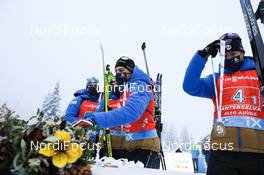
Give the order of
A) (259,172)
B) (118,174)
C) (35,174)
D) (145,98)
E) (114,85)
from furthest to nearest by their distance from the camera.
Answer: (114,85) < (145,98) < (259,172) < (118,174) < (35,174)

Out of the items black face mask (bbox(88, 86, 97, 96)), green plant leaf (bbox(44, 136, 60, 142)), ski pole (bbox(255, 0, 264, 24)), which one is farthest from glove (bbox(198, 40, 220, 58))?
black face mask (bbox(88, 86, 97, 96))

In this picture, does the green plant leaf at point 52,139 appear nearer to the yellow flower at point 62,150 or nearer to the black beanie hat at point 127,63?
the yellow flower at point 62,150

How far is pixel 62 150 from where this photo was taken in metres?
1.58

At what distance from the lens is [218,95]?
305 cm

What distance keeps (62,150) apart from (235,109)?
1814mm

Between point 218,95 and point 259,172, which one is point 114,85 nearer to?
point 218,95

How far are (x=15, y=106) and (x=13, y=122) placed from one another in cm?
9

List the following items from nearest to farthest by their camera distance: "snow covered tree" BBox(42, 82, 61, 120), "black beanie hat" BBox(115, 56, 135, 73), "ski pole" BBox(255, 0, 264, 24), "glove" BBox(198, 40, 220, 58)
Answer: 1. "ski pole" BBox(255, 0, 264, 24)
2. "glove" BBox(198, 40, 220, 58)
3. "black beanie hat" BBox(115, 56, 135, 73)
4. "snow covered tree" BBox(42, 82, 61, 120)

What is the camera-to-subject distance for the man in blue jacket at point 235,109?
A: 2.63m

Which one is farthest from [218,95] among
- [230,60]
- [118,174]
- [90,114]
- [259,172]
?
[118,174]

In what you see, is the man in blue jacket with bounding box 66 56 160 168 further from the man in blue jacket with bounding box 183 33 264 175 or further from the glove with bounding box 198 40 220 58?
the glove with bounding box 198 40 220 58

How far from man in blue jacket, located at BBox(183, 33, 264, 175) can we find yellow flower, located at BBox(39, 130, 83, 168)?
5.05 ft

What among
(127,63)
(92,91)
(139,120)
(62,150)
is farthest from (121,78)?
(62,150)

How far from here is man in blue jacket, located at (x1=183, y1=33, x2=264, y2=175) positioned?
2.63 metres
